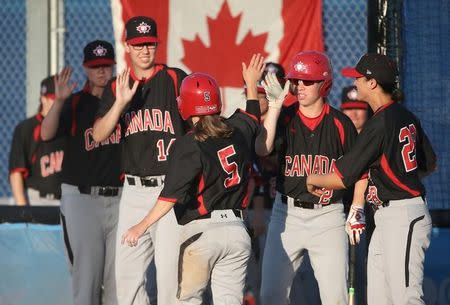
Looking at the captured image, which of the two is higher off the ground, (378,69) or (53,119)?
(378,69)

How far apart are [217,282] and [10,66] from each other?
6.31 metres

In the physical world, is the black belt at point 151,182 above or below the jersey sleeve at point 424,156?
below

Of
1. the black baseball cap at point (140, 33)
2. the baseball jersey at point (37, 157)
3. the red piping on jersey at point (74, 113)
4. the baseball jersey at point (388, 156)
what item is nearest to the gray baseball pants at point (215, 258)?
the baseball jersey at point (388, 156)

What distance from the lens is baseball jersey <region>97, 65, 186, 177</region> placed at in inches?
253

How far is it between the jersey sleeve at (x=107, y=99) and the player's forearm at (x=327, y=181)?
1372 millimetres

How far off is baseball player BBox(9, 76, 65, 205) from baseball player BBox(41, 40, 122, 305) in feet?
5.66

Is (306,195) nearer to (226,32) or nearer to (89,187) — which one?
(89,187)

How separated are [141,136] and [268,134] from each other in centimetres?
85

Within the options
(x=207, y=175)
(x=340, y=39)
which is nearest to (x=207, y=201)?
(x=207, y=175)

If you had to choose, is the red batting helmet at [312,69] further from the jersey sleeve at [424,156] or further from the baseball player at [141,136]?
the baseball player at [141,136]

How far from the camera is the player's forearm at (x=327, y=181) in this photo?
19.2 feet

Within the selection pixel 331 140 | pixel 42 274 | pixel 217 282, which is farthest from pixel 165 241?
pixel 42 274

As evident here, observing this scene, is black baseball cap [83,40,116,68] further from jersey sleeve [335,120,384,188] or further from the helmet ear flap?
jersey sleeve [335,120,384,188]

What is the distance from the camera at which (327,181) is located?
232 inches
